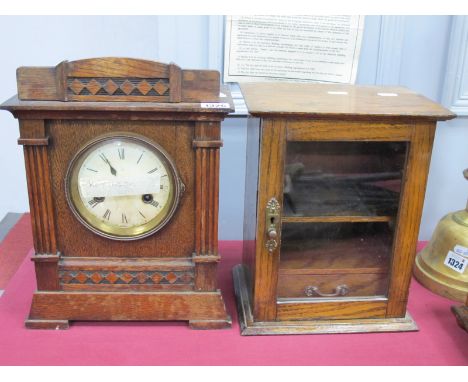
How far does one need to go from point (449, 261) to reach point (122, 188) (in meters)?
0.87

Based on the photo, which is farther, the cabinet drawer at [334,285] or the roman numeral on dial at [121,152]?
the cabinet drawer at [334,285]

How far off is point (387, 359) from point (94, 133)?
2.56 feet

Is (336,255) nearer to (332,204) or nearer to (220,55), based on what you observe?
(332,204)

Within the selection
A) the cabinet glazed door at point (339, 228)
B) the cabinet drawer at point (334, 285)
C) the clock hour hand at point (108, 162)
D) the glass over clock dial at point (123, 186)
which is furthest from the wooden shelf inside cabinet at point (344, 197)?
the clock hour hand at point (108, 162)

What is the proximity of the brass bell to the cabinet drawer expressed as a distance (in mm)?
232

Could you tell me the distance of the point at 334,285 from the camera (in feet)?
4.30

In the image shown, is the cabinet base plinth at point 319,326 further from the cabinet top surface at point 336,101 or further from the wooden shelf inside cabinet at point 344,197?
the cabinet top surface at point 336,101

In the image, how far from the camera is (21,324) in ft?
4.17

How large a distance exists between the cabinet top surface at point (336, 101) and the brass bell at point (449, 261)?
31cm

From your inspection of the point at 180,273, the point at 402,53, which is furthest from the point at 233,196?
the point at 402,53

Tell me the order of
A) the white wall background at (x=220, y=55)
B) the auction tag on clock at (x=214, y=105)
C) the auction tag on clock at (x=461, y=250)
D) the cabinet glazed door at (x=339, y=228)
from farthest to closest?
the white wall background at (x=220, y=55)
the auction tag on clock at (x=461, y=250)
the cabinet glazed door at (x=339, y=228)
the auction tag on clock at (x=214, y=105)

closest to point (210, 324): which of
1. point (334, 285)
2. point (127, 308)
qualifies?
point (127, 308)

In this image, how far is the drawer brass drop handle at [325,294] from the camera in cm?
129
